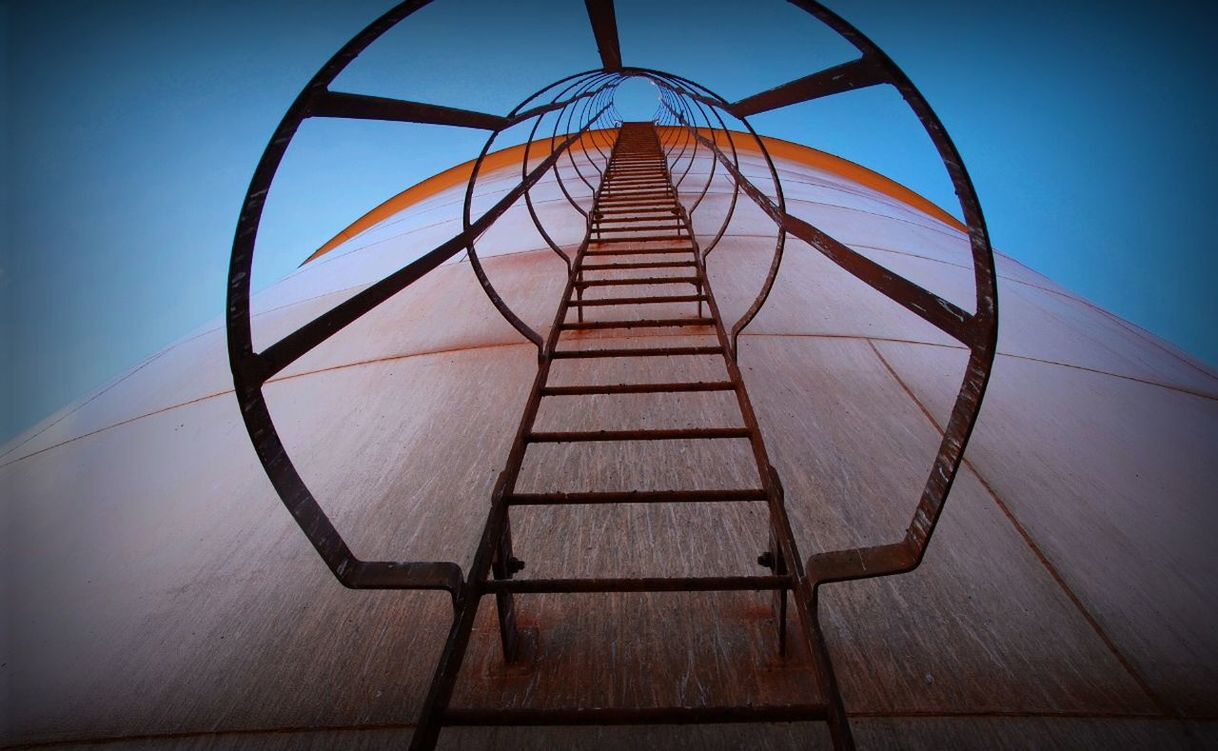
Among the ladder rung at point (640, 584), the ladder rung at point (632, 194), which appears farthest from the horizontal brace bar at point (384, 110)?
the ladder rung at point (632, 194)

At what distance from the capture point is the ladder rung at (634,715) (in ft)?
3.77

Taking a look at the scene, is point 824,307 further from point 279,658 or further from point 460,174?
point 460,174

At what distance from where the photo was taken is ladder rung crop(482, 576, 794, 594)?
139 cm

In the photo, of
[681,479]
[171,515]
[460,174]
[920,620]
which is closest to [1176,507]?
[920,620]

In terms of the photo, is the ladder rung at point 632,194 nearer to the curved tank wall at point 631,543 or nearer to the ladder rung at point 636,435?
the curved tank wall at point 631,543

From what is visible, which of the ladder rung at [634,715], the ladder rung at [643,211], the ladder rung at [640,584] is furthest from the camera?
the ladder rung at [643,211]

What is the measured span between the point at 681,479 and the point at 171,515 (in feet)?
7.40

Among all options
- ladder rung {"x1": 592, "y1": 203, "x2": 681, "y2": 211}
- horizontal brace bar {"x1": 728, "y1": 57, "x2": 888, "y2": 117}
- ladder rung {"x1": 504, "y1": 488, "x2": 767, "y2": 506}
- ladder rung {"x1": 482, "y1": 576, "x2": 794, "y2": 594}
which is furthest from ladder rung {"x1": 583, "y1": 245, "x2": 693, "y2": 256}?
ladder rung {"x1": 482, "y1": 576, "x2": 794, "y2": 594}

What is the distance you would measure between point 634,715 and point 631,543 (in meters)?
0.82

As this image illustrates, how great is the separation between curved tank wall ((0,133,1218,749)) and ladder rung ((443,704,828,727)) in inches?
11.7

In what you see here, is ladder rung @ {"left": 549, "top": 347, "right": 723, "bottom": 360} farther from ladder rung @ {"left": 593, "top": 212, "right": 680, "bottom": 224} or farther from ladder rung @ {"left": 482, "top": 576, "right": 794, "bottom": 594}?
ladder rung @ {"left": 593, "top": 212, "right": 680, "bottom": 224}

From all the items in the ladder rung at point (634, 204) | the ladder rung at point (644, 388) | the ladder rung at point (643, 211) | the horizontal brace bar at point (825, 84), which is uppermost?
the horizontal brace bar at point (825, 84)

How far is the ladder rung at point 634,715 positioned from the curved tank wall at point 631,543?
30 cm

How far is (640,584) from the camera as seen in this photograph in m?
1.40
